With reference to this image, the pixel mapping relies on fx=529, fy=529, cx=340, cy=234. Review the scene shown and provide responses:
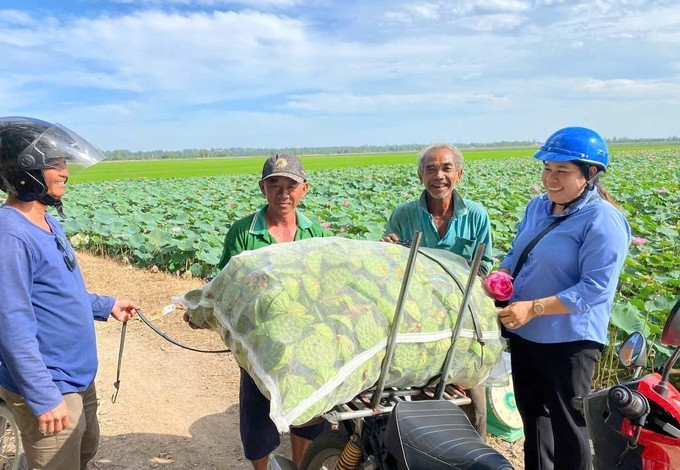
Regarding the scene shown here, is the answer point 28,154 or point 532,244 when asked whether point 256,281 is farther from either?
point 532,244

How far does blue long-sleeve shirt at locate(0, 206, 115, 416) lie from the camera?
208 centimetres

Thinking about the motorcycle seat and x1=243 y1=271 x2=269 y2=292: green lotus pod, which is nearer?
the motorcycle seat

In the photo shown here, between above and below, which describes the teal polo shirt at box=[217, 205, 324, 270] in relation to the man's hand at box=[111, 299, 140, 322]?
above

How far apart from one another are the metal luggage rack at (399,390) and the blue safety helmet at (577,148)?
0.72m

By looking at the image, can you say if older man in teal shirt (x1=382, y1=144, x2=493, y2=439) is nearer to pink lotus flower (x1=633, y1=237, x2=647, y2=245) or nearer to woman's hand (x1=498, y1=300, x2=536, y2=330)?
woman's hand (x1=498, y1=300, x2=536, y2=330)

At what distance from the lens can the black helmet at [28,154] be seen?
216 cm

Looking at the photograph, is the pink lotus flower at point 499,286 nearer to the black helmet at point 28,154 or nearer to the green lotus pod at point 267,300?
the green lotus pod at point 267,300

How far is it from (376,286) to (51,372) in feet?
4.86

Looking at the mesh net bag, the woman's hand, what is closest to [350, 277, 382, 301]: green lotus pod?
the mesh net bag

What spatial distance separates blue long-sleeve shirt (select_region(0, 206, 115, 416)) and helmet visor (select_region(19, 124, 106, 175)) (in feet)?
0.78

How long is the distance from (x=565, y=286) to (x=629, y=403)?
1.03 meters

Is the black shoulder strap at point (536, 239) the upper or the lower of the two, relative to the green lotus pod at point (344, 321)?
upper

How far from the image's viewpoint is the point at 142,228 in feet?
38.8

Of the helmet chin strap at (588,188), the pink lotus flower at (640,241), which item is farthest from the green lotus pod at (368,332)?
the pink lotus flower at (640,241)
